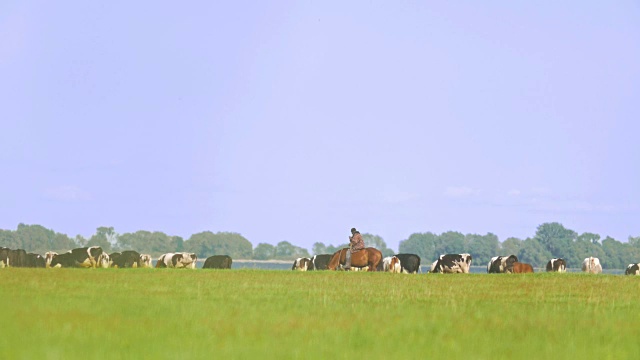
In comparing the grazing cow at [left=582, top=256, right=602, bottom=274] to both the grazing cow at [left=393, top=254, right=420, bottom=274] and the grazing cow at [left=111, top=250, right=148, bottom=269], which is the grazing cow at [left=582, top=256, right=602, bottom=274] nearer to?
the grazing cow at [left=393, top=254, right=420, bottom=274]

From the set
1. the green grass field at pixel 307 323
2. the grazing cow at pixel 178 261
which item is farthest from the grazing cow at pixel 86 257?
the green grass field at pixel 307 323

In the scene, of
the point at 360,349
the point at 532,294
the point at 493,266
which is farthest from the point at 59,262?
the point at 360,349

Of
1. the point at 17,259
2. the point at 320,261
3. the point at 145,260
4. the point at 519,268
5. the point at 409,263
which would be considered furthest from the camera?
the point at 145,260

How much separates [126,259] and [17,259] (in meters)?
10.9

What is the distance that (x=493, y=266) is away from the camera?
62.4 metres

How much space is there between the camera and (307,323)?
639 inches

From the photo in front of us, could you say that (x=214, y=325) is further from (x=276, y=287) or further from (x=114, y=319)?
(x=276, y=287)

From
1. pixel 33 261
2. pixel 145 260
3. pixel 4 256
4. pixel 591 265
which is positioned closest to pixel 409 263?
pixel 591 265

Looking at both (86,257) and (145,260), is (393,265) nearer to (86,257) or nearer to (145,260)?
(86,257)

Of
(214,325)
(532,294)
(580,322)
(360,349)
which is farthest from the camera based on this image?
(532,294)

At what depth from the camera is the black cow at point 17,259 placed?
58.0 meters

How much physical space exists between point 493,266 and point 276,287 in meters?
37.9

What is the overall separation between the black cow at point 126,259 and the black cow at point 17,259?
8393 millimetres

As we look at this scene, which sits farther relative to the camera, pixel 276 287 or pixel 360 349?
pixel 276 287
